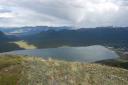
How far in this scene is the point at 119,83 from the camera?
47.7m

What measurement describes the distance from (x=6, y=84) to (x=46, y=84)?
5997mm

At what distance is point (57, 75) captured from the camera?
1852 inches

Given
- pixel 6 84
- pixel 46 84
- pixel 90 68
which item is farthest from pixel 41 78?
pixel 90 68

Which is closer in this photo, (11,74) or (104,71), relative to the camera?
(11,74)

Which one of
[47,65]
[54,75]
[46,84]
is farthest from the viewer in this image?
[47,65]

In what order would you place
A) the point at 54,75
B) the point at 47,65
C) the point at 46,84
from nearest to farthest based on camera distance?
the point at 46,84 → the point at 54,75 → the point at 47,65

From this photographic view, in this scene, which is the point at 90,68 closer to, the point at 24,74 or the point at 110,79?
the point at 110,79

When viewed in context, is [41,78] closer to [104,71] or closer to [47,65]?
[47,65]

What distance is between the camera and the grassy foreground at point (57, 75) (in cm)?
4512

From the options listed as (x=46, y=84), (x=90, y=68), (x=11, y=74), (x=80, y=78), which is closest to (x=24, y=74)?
(x=11, y=74)

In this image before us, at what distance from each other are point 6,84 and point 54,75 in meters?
7.37

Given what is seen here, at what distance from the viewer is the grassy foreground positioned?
45.1m

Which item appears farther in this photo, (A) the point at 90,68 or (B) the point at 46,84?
(A) the point at 90,68

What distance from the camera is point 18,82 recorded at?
44750 mm
